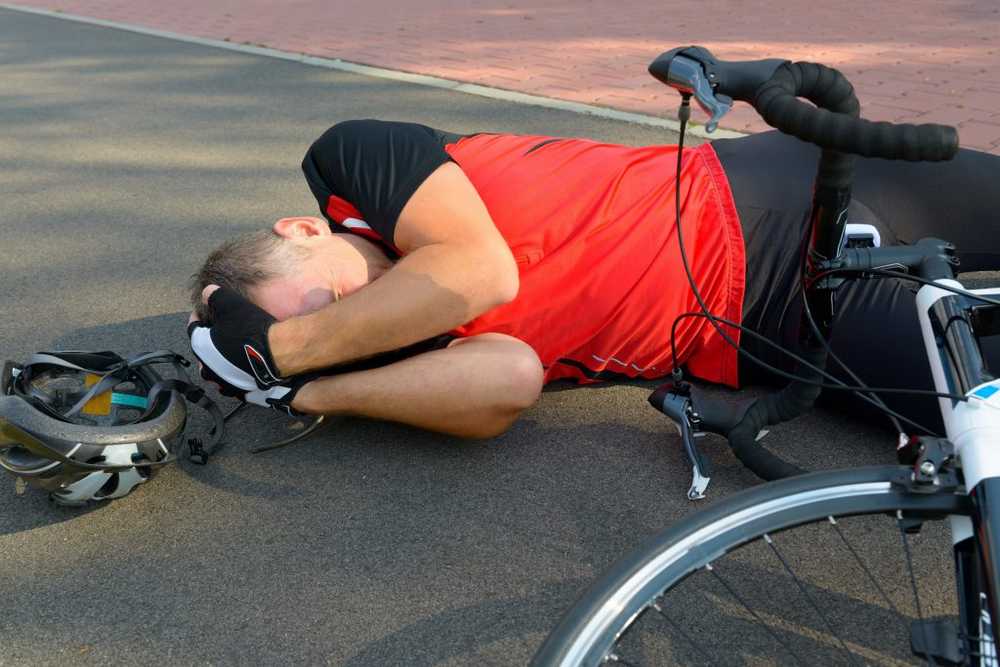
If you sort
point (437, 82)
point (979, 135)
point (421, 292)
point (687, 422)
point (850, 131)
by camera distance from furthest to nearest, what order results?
point (437, 82) → point (979, 135) → point (687, 422) → point (421, 292) → point (850, 131)

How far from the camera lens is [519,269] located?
2504 millimetres

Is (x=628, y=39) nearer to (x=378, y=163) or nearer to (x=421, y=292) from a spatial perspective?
(x=378, y=163)

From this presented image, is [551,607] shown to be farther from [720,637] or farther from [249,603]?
[249,603]

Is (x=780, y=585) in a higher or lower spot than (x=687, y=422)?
lower

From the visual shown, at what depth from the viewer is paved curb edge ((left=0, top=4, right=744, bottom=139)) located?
503cm

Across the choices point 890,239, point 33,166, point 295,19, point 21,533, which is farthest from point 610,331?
point 295,19

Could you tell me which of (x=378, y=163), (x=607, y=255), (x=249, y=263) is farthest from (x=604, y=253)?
(x=249, y=263)

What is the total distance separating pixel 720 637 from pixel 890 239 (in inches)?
46.8

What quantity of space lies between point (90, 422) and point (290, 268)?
598 mm

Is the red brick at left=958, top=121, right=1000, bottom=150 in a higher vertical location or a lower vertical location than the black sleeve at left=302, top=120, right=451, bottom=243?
lower

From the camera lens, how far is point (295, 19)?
28.6 ft

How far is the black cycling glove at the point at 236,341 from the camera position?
2303 millimetres

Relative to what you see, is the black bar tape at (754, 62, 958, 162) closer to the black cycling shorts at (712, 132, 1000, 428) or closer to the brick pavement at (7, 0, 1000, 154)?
the black cycling shorts at (712, 132, 1000, 428)

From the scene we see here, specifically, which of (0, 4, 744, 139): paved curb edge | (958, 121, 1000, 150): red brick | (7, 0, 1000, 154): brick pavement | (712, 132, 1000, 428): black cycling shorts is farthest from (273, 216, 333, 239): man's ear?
(958, 121, 1000, 150): red brick
